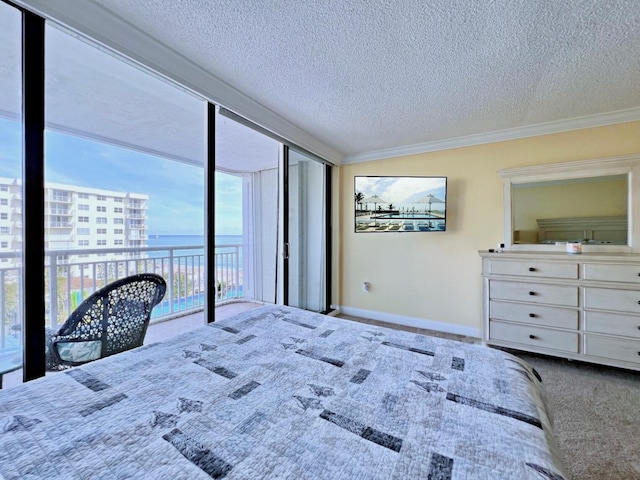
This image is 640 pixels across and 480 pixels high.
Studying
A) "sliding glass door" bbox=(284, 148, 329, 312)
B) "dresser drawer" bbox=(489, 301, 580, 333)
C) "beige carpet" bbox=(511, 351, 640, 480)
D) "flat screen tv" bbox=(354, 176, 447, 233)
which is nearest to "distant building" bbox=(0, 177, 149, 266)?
"sliding glass door" bbox=(284, 148, 329, 312)

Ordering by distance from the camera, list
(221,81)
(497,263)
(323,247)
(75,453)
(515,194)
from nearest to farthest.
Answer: (75,453), (221,81), (497,263), (515,194), (323,247)

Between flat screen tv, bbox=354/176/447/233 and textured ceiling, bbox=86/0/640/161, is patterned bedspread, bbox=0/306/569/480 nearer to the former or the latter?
textured ceiling, bbox=86/0/640/161

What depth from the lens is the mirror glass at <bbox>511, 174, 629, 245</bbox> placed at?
2.57 meters

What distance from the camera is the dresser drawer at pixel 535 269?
2.40m

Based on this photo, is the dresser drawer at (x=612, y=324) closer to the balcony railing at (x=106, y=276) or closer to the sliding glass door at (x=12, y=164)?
the balcony railing at (x=106, y=276)

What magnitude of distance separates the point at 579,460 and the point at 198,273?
4.11 metres

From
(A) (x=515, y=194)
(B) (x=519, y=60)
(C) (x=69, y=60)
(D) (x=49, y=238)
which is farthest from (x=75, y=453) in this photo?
(A) (x=515, y=194)

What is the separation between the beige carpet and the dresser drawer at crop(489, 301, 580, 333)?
1.35ft

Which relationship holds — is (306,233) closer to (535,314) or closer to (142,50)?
(142,50)

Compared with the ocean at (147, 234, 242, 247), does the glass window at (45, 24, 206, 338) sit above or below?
above

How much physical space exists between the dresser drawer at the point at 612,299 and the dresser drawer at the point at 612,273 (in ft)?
0.30

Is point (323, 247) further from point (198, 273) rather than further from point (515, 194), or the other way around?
point (515, 194)

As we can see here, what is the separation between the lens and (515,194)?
115 inches

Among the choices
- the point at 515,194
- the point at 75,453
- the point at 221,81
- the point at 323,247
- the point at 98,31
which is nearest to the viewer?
the point at 75,453
